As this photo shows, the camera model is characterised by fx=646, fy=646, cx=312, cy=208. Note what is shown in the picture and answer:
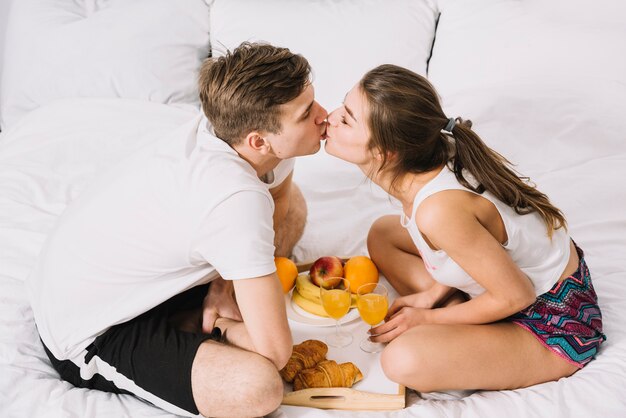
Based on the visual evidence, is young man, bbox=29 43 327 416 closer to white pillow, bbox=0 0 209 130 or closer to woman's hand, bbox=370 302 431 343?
woman's hand, bbox=370 302 431 343

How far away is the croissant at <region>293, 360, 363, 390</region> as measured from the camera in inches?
56.0

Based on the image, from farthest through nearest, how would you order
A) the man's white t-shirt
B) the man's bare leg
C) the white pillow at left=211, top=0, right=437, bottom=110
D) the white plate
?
the white pillow at left=211, top=0, right=437, bottom=110 → the man's bare leg → the white plate → the man's white t-shirt

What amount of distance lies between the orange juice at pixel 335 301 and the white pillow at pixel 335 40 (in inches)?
22.9

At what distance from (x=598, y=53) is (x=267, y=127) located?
1283 millimetres

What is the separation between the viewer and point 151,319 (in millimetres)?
1453

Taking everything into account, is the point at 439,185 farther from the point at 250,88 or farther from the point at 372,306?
the point at 250,88

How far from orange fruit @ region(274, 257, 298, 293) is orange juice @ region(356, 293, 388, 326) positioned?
11.5 inches

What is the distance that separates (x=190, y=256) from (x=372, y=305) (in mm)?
433

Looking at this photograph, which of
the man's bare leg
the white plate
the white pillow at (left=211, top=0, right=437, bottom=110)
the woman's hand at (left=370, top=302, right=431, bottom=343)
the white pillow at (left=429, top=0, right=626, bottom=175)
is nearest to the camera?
the woman's hand at (left=370, top=302, right=431, bottom=343)

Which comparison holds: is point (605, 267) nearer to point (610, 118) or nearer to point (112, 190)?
point (610, 118)

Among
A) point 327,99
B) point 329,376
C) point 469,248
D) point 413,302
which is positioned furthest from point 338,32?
point 329,376

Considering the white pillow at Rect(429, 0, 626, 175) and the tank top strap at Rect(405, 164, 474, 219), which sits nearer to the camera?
the tank top strap at Rect(405, 164, 474, 219)

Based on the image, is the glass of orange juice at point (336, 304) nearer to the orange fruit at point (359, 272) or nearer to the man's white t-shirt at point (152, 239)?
the orange fruit at point (359, 272)

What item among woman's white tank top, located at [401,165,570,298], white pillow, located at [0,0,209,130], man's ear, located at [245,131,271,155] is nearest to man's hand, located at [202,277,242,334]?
man's ear, located at [245,131,271,155]
